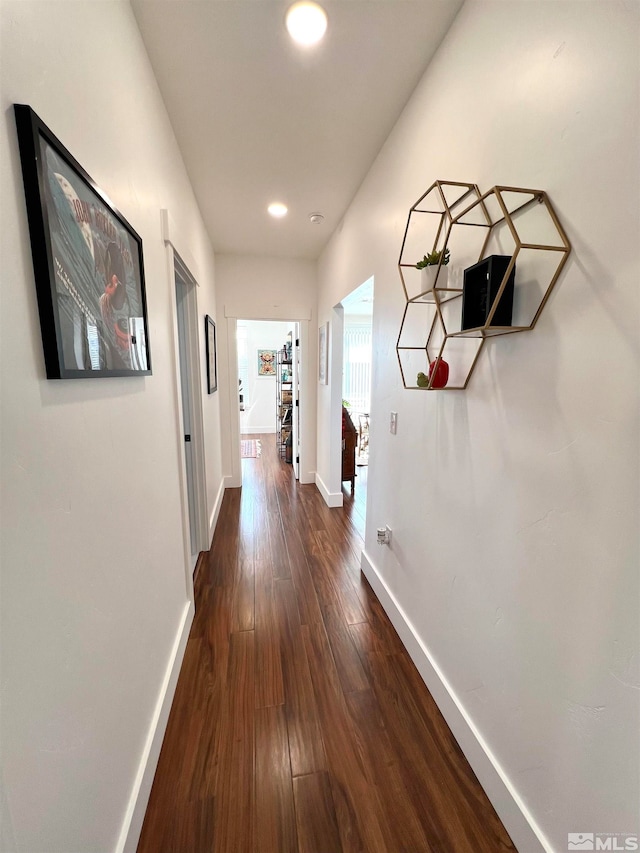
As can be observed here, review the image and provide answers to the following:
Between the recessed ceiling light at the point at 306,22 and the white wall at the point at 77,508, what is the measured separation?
0.58 metres

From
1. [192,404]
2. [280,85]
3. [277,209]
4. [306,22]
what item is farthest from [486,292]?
[277,209]

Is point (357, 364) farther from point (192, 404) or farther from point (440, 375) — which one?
point (440, 375)

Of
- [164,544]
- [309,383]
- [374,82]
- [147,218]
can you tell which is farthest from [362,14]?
[309,383]

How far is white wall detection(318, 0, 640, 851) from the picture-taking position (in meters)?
0.72

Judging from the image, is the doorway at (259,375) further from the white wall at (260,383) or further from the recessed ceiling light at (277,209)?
the recessed ceiling light at (277,209)

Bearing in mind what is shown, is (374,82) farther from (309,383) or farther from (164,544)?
(309,383)

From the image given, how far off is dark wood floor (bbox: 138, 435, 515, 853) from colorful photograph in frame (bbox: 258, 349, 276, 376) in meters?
5.84

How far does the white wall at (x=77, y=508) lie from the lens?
567 mm

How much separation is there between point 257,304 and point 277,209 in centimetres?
126

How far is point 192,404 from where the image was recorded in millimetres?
2451

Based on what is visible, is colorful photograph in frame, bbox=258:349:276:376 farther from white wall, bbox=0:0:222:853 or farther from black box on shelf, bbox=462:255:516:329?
black box on shelf, bbox=462:255:516:329

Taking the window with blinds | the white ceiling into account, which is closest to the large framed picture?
the white ceiling

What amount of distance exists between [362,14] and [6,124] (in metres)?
1.36

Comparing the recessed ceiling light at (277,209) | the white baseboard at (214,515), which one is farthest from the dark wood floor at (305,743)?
the recessed ceiling light at (277,209)
